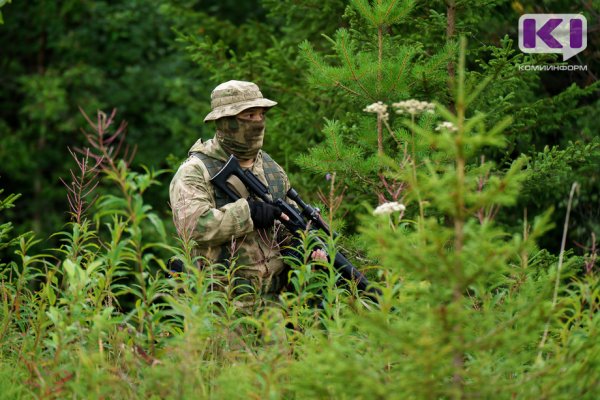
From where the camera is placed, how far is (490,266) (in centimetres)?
335

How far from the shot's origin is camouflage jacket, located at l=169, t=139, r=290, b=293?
5.88 meters

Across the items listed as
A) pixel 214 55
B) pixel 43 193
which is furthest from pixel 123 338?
pixel 43 193

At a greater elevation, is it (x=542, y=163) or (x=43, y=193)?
(x=542, y=163)

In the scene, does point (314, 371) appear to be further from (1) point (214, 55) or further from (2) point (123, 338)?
(1) point (214, 55)

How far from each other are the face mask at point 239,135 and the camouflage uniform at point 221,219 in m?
0.05

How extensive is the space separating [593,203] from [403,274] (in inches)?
269

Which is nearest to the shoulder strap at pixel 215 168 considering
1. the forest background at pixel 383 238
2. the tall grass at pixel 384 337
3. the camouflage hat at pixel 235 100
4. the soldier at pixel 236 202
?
the soldier at pixel 236 202

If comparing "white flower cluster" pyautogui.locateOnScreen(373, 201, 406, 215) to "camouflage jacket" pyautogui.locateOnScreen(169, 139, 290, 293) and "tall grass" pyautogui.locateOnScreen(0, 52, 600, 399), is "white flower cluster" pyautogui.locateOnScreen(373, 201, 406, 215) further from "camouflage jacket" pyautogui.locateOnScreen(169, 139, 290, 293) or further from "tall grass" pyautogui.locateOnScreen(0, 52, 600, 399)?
"camouflage jacket" pyautogui.locateOnScreen(169, 139, 290, 293)

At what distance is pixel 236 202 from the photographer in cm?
594

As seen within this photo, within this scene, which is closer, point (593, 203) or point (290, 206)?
point (290, 206)

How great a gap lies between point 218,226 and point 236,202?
200 millimetres

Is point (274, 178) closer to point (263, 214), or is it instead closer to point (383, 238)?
point (263, 214)

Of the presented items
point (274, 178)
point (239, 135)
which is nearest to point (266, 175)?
point (274, 178)

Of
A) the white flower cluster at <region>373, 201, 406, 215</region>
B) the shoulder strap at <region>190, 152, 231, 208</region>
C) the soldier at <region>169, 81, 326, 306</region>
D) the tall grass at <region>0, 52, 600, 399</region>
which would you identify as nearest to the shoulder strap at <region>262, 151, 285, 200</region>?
the soldier at <region>169, 81, 326, 306</region>
